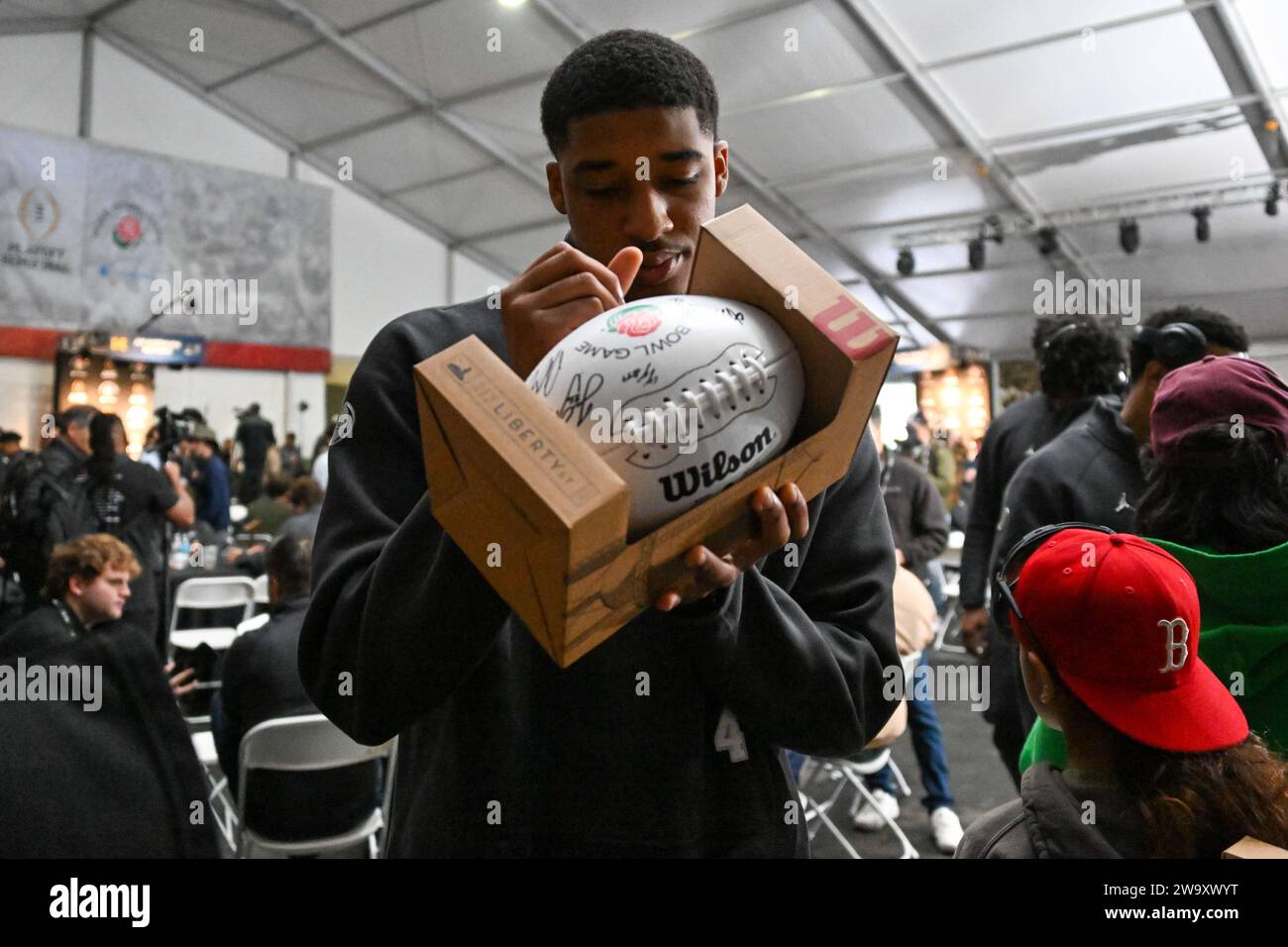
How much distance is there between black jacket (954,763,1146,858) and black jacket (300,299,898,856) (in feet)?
1.13

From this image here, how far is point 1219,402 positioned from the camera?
1553mm

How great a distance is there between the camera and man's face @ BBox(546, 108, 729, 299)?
2.96 ft

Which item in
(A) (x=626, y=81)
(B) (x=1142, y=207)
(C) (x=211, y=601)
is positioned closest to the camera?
(A) (x=626, y=81)

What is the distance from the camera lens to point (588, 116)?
0.92 m

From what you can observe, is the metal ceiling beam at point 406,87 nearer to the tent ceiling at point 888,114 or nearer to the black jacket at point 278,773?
the tent ceiling at point 888,114

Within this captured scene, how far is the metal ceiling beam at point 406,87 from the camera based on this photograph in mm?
10102

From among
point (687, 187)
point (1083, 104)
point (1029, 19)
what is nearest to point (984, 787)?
Result: point (687, 187)

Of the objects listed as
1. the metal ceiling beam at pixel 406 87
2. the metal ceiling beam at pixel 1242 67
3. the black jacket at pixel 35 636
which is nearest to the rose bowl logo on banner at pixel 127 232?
the metal ceiling beam at pixel 406 87

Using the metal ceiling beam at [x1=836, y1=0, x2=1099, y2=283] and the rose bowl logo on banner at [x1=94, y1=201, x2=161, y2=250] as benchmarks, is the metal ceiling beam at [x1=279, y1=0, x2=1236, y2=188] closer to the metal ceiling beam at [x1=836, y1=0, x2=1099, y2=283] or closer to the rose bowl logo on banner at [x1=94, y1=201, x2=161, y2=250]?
the metal ceiling beam at [x1=836, y1=0, x2=1099, y2=283]

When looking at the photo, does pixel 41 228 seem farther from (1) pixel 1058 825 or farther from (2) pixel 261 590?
(1) pixel 1058 825

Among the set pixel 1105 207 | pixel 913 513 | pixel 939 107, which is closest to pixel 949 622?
pixel 913 513

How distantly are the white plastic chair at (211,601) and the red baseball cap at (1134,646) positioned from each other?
431 cm

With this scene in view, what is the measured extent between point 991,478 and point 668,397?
2594mm

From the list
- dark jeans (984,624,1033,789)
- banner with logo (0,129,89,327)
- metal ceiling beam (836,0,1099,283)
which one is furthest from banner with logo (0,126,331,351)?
dark jeans (984,624,1033,789)
